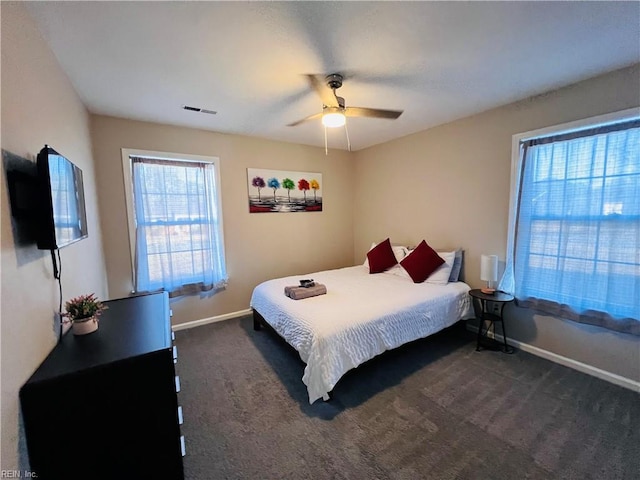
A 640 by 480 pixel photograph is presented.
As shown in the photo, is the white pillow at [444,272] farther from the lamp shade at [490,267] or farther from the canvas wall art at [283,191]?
the canvas wall art at [283,191]

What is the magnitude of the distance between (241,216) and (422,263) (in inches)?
98.6

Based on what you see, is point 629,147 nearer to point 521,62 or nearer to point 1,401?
point 521,62

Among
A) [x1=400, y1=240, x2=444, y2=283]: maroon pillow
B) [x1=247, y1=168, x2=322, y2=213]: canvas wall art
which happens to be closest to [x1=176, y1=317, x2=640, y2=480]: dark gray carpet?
[x1=400, y1=240, x2=444, y2=283]: maroon pillow

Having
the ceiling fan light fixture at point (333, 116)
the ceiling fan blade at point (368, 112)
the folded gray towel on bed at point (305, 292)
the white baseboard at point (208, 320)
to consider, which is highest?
the ceiling fan blade at point (368, 112)

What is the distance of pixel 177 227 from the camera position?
10.9 ft

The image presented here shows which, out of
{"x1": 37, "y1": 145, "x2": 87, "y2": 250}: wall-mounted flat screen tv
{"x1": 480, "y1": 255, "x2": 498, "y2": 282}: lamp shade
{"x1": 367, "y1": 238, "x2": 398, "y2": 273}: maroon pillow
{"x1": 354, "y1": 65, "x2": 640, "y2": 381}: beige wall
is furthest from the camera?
{"x1": 367, "y1": 238, "x2": 398, "y2": 273}: maroon pillow

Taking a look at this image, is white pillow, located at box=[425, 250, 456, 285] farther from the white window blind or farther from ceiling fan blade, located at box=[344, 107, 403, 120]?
the white window blind

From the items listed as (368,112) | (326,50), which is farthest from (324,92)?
(368,112)

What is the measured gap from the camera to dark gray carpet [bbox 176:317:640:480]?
1566 mm

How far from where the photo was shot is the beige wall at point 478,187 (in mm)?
2254

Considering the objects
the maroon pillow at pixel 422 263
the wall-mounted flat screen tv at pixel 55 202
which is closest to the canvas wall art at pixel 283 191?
the maroon pillow at pixel 422 263

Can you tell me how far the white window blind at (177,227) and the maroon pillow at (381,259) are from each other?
6.77 feet

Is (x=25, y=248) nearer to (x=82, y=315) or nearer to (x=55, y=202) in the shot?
(x=55, y=202)

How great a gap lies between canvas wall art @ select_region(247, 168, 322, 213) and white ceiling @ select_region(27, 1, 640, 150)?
3.97 feet
